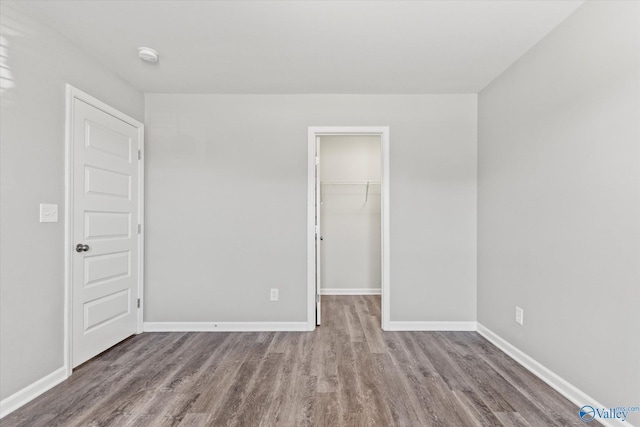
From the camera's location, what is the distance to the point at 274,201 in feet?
10.7

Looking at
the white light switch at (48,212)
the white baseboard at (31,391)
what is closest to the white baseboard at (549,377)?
the white baseboard at (31,391)

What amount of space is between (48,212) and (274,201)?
5.95 ft

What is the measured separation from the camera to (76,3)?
6.27 feet

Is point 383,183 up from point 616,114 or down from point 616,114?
down

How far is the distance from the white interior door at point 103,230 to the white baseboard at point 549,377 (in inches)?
138

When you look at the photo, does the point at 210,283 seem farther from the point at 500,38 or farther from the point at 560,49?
the point at 560,49

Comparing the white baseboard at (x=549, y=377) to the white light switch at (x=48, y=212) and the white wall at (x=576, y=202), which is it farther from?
the white light switch at (x=48, y=212)

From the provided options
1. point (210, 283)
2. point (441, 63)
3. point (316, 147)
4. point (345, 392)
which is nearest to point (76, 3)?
point (316, 147)

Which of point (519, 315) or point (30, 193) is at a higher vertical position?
point (30, 193)

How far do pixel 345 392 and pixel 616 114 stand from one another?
7.64 ft

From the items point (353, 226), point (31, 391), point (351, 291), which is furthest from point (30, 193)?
point (351, 291)

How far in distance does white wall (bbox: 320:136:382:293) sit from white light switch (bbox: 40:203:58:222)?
126 inches

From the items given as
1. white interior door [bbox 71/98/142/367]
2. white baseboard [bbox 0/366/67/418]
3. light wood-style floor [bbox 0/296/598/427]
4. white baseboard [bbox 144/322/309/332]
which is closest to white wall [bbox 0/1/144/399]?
white baseboard [bbox 0/366/67/418]

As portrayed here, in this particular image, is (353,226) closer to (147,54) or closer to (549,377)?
(549,377)
